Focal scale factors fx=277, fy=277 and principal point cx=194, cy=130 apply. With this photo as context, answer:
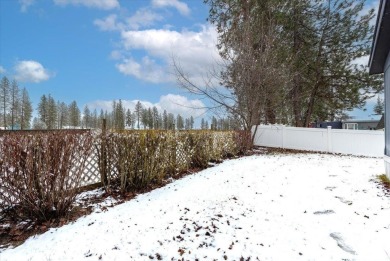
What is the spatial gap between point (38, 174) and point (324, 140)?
44.2 feet

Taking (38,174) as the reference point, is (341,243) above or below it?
below

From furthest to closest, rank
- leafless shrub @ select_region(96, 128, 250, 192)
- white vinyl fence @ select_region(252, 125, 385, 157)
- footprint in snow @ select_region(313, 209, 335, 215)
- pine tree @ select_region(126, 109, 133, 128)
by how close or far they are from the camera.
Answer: pine tree @ select_region(126, 109, 133, 128) < white vinyl fence @ select_region(252, 125, 385, 157) < leafless shrub @ select_region(96, 128, 250, 192) < footprint in snow @ select_region(313, 209, 335, 215)

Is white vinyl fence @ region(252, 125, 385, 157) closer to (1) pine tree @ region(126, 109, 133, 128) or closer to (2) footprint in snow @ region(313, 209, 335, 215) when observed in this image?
(2) footprint in snow @ region(313, 209, 335, 215)

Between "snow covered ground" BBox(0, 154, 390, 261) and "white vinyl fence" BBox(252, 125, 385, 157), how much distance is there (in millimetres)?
7762

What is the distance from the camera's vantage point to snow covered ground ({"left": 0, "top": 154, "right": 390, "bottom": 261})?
3.49m

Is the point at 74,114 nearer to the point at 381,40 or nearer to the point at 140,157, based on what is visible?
Answer: the point at 140,157

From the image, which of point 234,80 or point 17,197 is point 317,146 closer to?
point 234,80

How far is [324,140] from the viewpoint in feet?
46.6

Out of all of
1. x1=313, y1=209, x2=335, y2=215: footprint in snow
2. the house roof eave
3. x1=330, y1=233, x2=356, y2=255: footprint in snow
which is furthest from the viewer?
the house roof eave

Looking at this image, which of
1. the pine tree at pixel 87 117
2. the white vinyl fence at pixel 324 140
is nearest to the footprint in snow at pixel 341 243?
the white vinyl fence at pixel 324 140

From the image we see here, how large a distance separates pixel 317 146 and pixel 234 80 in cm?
565

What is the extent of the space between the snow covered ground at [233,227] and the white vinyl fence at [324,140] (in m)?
7.76

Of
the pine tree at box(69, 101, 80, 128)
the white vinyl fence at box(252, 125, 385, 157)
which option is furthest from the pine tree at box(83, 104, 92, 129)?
the white vinyl fence at box(252, 125, 385, 157)

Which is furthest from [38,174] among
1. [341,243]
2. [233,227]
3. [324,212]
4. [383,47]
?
[383,47]
